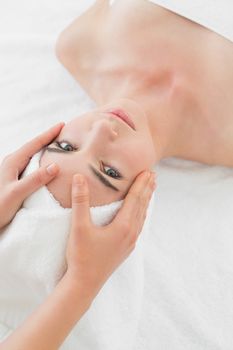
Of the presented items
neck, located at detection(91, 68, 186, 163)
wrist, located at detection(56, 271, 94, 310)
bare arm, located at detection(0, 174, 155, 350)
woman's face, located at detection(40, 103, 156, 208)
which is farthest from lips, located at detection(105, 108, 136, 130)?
wrist, located at detection(56, 271, 94, 310)

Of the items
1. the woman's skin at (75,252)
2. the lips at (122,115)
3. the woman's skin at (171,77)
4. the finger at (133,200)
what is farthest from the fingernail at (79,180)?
Answer: the woman's skin at (171,77)

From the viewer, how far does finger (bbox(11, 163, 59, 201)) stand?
114 centimetres

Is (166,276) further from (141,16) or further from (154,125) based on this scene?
(141,16)

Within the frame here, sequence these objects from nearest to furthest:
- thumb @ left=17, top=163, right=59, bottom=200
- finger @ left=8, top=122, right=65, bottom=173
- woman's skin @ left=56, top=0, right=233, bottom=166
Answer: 1. thumb @ left=17, top=163, right=59, bottom=200
2. finger @ left=8, top=122, right=65, bottom=173
3. woman's skin @ left=56, top=0, right=233, bottom=166

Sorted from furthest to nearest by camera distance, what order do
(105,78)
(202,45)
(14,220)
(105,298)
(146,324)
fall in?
(105,78)
(202,45)
(146,324)
(105,298)
(14,220)

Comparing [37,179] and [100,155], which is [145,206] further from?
[37,179]

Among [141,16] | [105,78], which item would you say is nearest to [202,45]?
[141,16]

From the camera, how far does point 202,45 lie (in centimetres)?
155

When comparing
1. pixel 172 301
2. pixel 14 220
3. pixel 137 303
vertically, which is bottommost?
pixel 172 301

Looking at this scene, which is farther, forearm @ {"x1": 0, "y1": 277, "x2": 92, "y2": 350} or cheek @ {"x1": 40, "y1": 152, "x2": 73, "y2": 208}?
cheek @ {"x1": 40, "y1": 152, "x2": 73, "y2": 208}

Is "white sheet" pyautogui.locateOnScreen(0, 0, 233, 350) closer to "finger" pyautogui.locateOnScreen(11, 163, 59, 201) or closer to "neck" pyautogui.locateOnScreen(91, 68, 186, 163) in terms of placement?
"neck" pyautogui.locateOnScreen(91, 68, 186, 163)

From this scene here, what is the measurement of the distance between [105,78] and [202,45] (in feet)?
1.02

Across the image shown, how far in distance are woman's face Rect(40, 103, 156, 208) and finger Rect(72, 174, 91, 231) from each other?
0.05 meters

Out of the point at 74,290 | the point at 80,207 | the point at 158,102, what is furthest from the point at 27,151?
the point at 158,102
